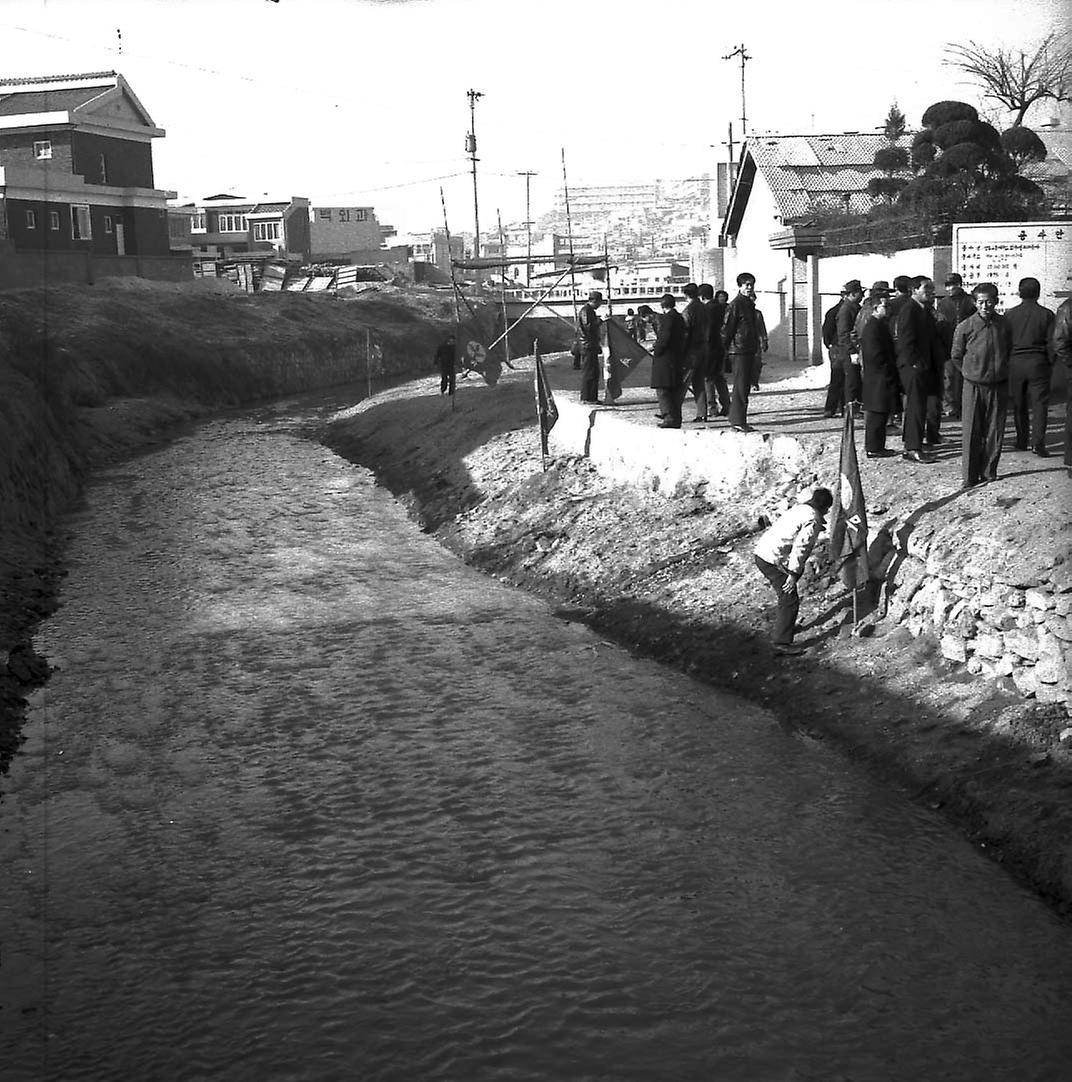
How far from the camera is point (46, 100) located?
5906 centimetres

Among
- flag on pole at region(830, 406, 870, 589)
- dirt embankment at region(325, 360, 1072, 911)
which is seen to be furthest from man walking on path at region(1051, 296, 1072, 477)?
flag on pole at region(830, 406, 870, 589)

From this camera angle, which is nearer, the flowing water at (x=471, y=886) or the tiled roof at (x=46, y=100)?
the flowing water at (x=471, y=886)

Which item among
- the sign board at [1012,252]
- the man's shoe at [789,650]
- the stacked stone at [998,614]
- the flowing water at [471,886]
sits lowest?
the flowing water at [471,886]

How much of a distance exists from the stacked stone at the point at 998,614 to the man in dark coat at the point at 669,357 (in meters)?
6.93

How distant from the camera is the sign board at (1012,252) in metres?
18.7

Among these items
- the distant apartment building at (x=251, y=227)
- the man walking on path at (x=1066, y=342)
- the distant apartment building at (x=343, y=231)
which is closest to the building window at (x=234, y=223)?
the distant apartment building at (x=251, y=227)

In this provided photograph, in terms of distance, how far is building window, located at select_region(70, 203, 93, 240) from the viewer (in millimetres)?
56656

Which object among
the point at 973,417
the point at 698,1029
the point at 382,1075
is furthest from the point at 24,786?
the point at 973,417

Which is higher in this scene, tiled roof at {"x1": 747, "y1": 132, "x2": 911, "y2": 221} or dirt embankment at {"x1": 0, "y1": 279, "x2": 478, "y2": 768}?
tiled roof at {"x1": 747, "y1": 132, "x2": 911, "y2": 221}

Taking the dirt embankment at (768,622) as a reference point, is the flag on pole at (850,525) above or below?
above

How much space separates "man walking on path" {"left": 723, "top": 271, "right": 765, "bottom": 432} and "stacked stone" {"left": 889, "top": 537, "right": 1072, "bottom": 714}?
582cm

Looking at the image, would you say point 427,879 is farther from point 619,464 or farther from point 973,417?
point 619,464

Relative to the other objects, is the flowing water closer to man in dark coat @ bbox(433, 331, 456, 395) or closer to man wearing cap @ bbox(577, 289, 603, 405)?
man wearing cap @ bbox(577, 289, 603, 405)

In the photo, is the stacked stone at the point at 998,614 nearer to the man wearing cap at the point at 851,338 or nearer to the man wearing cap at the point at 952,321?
the man wearing cap at the point at 952,321
